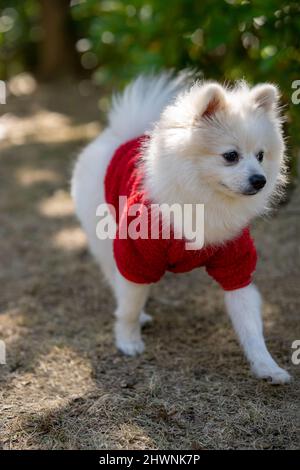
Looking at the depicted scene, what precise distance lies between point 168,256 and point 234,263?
0.30 m

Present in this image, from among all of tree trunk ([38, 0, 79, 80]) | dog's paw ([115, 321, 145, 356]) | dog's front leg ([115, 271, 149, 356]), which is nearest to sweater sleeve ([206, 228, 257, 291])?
dog's front leg ([115, 271, 149, 356])

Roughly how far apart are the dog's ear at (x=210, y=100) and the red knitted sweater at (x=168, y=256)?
0.45 meters

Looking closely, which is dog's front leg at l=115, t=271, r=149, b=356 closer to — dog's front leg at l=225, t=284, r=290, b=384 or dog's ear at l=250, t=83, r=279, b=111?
dog's front leg at l=225, t=284, r=290, b=384

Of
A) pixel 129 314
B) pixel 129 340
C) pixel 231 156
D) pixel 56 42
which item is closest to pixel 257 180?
pixel 231 156

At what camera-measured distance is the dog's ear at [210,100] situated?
256cm

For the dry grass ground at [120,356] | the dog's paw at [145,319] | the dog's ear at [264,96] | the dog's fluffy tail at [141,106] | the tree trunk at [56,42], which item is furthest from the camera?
the tree trunk at [56,42]

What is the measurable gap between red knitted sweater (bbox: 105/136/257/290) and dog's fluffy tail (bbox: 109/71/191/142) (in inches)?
16.1

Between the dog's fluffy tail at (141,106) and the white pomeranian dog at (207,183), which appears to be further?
the dog's fluffy tail at (141,106)

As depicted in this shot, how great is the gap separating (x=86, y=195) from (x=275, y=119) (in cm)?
111

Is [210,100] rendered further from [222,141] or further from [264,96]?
[264,96]

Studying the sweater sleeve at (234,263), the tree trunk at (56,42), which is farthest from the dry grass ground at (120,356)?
the tree trunk at (56,42)

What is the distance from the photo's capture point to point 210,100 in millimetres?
2588

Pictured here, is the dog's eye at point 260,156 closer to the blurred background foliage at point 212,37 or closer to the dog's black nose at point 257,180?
the dog's black nose at point 257,180

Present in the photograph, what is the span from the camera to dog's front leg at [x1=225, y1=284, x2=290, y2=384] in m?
2.82
